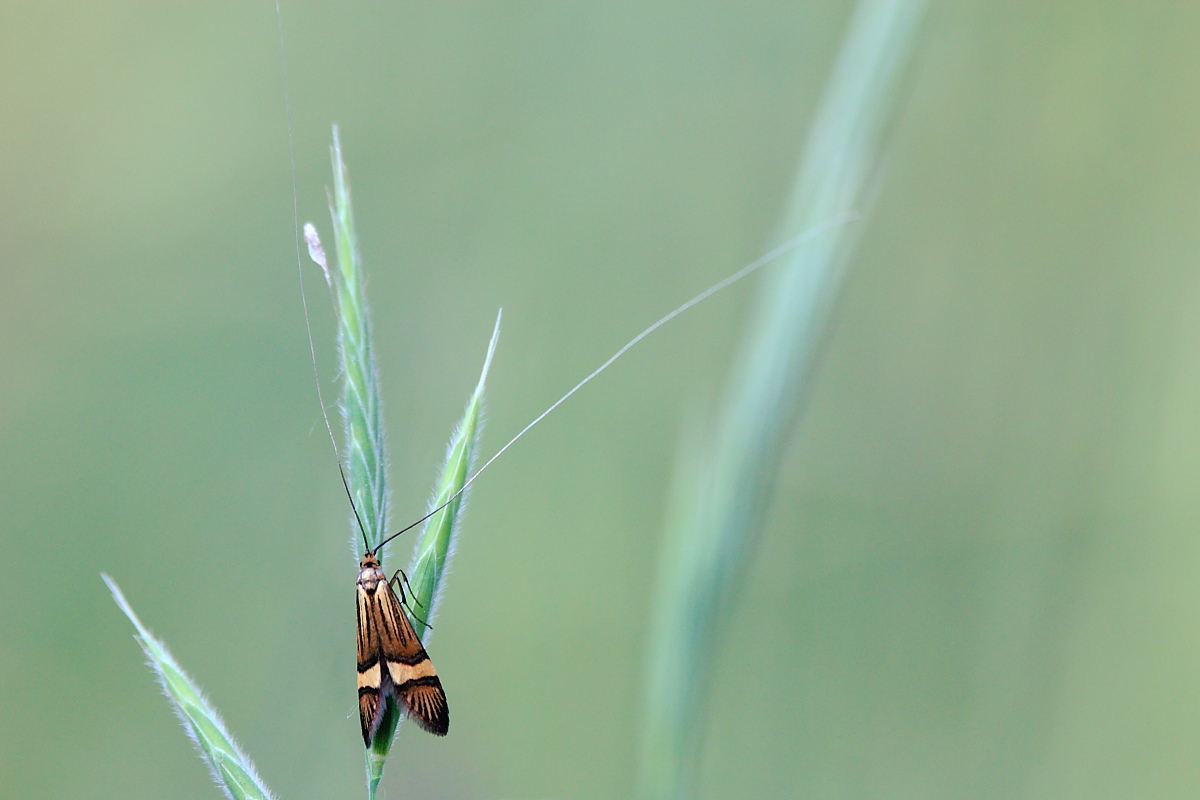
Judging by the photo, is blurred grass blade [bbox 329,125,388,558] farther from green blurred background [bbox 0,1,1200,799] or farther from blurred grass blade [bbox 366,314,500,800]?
green blurred background [bbox 0,1,1200,799]

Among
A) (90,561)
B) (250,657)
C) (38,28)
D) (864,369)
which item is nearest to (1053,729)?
(864,369)

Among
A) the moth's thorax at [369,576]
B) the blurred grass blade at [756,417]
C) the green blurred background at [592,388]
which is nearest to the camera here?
the blurred grass blade at [756,417]

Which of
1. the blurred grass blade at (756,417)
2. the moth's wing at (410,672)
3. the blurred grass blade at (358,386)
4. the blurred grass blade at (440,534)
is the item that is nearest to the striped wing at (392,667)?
the moth's wing at (410,672)

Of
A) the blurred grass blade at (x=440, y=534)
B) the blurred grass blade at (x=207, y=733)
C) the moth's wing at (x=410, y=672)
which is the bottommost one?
the moth's wing at (x=410, y=672)

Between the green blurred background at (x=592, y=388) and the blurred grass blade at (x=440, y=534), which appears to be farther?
the green blurred background at (x=592, y=388)

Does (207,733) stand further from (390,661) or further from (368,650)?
(368,650)

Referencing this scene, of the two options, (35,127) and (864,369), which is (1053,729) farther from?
(35,127)

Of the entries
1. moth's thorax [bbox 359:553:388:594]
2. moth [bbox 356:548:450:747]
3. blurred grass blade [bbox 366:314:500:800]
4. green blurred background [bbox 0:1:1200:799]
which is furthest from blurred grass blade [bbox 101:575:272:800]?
green blurred background [bbox 0:1:1200:799]

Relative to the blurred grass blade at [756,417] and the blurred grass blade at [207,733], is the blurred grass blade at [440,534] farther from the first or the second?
the blurred grass blade at [756,417]
